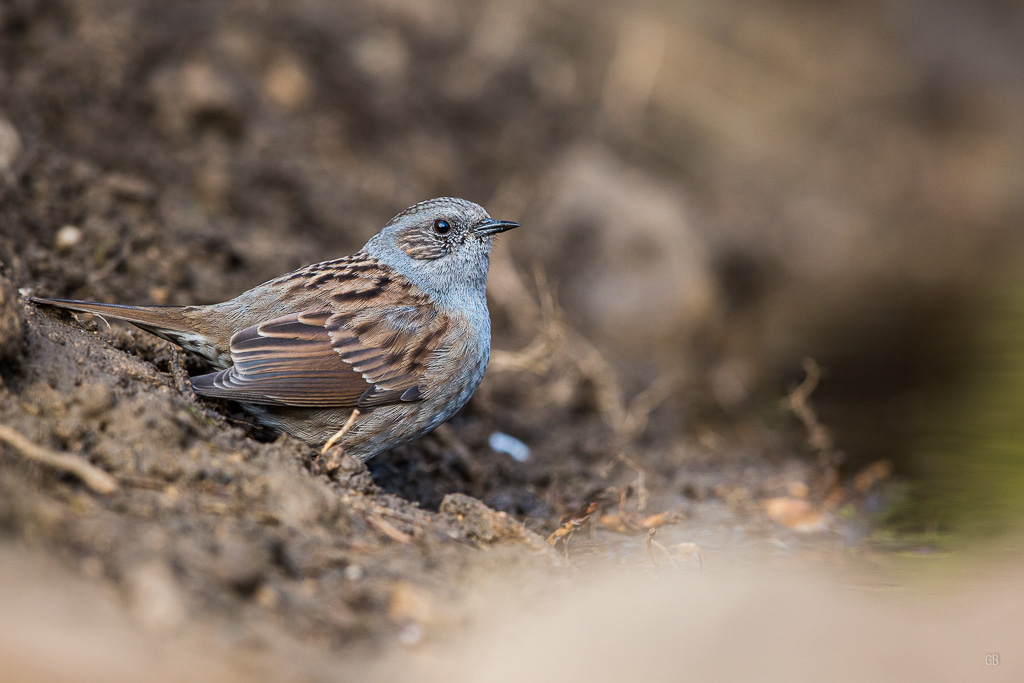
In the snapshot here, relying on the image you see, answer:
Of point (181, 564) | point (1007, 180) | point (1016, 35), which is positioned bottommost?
point (181, 564)

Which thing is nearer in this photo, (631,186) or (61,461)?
(61,461)

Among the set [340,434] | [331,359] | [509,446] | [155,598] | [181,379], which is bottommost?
[155,598]

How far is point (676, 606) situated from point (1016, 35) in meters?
16.4

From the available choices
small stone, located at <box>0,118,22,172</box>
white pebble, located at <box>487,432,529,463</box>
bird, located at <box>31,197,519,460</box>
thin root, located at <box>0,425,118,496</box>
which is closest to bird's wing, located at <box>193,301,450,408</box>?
bird, located at <box>31,197,519,460</box>

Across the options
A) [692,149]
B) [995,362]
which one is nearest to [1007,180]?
[692,149]

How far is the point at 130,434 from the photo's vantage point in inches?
156

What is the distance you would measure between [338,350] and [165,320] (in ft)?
2.97

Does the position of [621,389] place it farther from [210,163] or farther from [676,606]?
[676,606]

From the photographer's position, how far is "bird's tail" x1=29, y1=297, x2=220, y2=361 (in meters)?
4.65

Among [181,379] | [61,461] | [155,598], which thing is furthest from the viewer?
[181,379]

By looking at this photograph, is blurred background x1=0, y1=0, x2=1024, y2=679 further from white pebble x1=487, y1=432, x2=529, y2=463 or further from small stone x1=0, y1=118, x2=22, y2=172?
white pebble x1=487, y1=432, x2=529, y2=463

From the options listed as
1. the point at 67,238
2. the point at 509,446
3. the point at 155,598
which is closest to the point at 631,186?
the point at 509,446

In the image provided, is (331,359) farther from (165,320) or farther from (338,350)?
(165,320)

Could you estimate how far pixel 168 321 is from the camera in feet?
16.4
